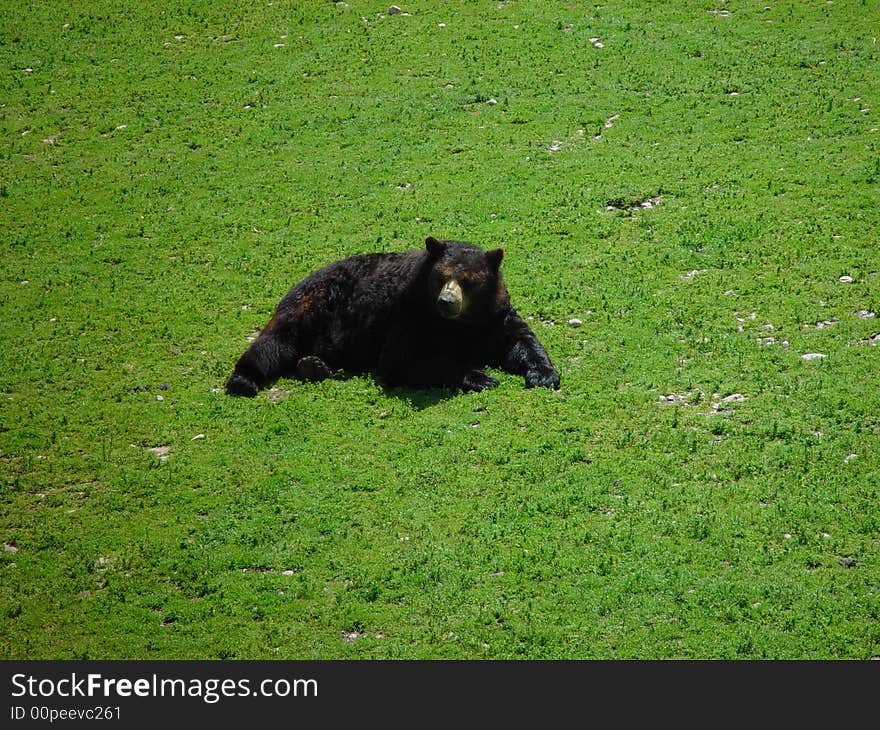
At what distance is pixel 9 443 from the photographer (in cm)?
1395

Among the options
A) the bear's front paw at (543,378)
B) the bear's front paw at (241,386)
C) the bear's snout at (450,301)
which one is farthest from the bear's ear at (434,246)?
the bear's front paw at (241,386)

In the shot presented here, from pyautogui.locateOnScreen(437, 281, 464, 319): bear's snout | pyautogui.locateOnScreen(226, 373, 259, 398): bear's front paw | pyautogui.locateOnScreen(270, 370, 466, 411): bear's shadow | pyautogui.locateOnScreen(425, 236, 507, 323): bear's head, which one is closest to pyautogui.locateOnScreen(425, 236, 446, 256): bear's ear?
pyautogui.locateOnScreen(425, 236, 507, 323): bear's head

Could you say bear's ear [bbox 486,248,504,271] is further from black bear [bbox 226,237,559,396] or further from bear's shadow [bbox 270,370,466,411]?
bear's shadow [bbox 270,370,466,411]

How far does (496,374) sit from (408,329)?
1.32m

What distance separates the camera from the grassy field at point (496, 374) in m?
10.2

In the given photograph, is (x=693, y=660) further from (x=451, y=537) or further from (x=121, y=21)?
(x=121, y=21)

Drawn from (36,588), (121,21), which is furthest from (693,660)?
(121,21)

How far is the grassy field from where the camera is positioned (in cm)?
1022

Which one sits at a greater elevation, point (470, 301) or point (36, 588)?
point (470, 301)

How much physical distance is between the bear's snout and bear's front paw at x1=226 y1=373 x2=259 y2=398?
8.95 feet

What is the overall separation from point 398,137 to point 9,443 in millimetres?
11666

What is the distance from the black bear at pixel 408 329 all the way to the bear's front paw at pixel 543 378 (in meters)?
0.01

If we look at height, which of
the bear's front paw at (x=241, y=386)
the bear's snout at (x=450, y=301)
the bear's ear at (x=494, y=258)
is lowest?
the bear's front paw at (x=241, y=386)

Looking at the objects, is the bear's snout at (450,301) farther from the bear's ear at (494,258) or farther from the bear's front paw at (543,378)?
the bear's front paw at (543,378)
